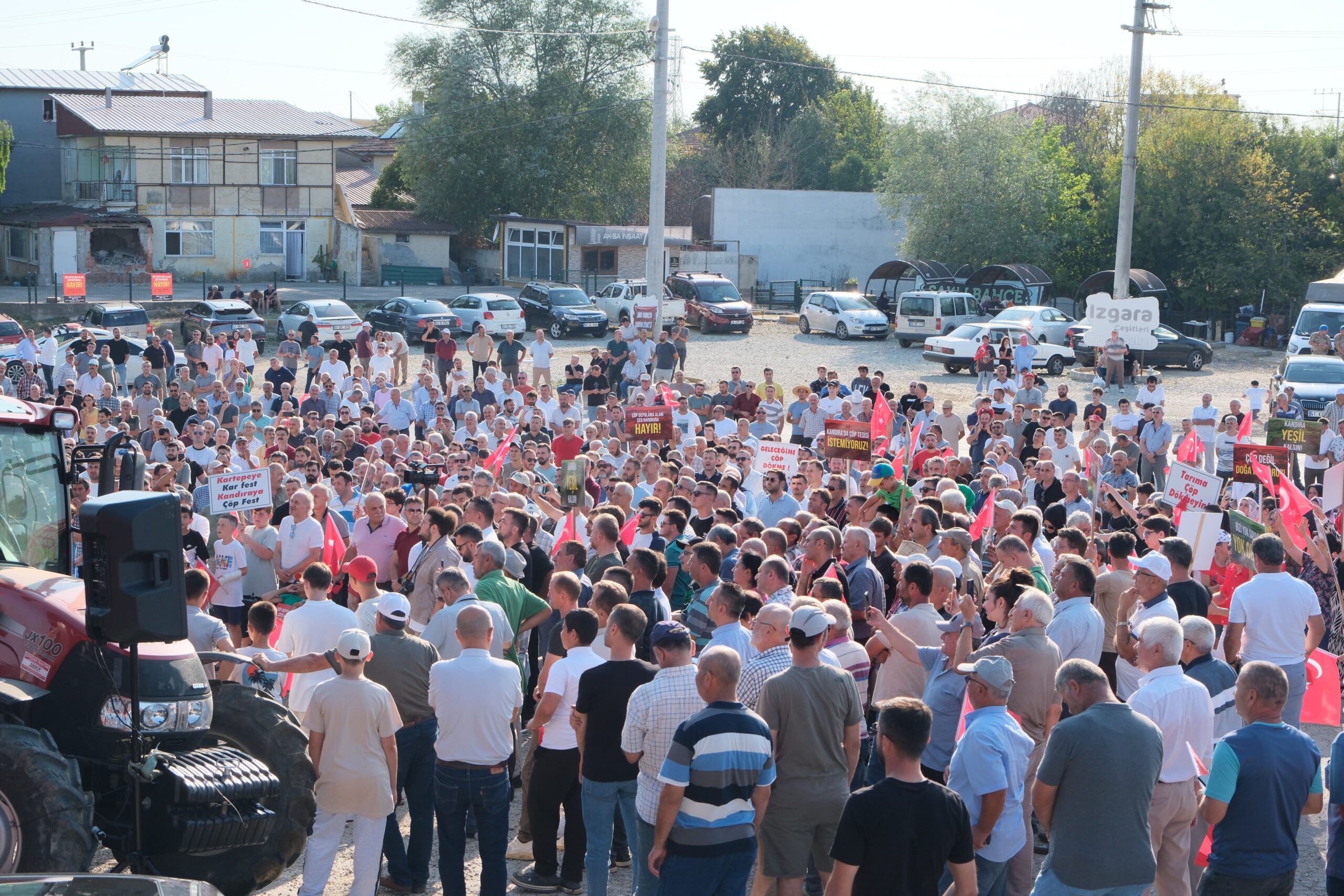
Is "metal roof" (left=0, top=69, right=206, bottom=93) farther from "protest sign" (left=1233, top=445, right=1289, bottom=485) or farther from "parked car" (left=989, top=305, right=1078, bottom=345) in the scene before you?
"protest sign" (left=1233, top=445, right=1289, bottom=485)

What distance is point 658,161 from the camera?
2556 centimetres

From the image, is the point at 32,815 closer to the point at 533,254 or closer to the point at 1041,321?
the point at 1041,321

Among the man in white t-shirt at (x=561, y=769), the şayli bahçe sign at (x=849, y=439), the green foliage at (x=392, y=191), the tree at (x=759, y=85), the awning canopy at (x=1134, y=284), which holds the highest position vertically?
the tree at (x=759, y=85)

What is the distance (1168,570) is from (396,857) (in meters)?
4.84

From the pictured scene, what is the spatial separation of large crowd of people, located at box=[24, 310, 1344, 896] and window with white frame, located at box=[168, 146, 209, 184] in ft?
135

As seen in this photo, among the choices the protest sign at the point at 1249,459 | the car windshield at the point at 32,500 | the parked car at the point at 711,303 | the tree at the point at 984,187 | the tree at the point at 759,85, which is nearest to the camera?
the car windshield at the point at 32,500

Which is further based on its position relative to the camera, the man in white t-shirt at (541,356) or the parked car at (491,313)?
the parked car at (491,313)

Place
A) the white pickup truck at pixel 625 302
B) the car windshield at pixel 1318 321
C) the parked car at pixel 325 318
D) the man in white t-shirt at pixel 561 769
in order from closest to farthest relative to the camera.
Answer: the man in white t-shirt at pixel 561 769, the car windshield at pixel 1318 321, the parked car at pixel 325 318, the white pickup truck at pixel 625 302

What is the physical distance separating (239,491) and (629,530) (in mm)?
3541

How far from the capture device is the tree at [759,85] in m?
70.6

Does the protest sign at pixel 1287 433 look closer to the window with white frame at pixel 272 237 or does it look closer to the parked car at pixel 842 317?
the parked car at pixel 842 317

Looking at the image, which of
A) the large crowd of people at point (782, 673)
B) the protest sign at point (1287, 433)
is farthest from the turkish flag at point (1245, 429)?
the large crowd of people at point (782, 673)

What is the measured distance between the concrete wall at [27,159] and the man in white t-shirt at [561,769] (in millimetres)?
55514

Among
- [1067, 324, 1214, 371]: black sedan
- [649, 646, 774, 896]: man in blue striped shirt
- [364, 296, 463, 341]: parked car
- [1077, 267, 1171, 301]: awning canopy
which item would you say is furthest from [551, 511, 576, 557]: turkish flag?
[1077, 267, 1171, 301]: awning canopy
